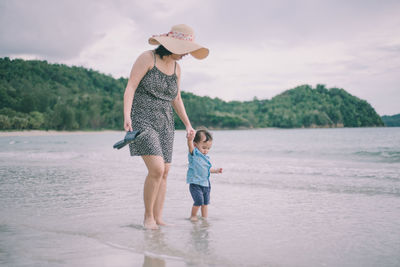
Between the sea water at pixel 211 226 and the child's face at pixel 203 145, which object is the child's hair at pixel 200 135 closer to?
the child's face at pixel 203 145

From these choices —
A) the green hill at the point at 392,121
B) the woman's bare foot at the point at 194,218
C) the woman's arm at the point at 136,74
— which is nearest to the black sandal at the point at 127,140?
the woman's arm at the point at 136,74

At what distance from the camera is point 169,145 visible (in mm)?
3928

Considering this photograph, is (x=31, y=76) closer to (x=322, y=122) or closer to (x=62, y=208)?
(x=322, y=122)

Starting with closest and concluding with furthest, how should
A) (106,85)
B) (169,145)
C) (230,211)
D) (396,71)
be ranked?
(169,145), (230,211), (396,71), (106,85)

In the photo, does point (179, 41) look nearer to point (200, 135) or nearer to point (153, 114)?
point (153, 114)

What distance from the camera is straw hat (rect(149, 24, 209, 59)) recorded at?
3.58 metres

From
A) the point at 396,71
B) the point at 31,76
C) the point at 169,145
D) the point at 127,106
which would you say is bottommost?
the point at 169,145

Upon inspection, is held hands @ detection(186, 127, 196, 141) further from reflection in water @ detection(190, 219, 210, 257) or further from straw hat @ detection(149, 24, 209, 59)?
reflection in water @ detection(190, 219, 210, 257)

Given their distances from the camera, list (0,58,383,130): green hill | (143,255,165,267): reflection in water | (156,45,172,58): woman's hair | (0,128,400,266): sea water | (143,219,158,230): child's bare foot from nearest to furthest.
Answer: (143,255,165,267): reflection in water < (0,128,400,266): sea water < (156,45,172,58): woman's hair < (143,219,158,230): child's bare foot < (0,58,383,130): green hill

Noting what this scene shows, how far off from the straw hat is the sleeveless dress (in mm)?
261

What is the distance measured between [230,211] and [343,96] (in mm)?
83836

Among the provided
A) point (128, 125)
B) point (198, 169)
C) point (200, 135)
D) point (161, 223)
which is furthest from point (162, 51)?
point (161, 223)

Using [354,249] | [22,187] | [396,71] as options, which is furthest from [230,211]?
[396,71]

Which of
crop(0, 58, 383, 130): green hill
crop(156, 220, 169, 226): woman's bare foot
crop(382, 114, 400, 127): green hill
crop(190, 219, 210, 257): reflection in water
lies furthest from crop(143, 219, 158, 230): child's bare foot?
crop(382, 114, 400, 127): green hill
